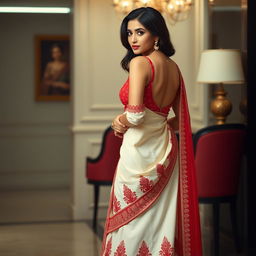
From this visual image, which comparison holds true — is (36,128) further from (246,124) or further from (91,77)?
(246,124)

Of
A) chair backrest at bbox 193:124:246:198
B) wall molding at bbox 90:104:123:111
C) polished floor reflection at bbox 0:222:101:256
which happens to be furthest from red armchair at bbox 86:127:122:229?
chair backrest at bbox 193:124:246:198

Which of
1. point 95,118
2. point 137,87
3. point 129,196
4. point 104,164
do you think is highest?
point 137,87


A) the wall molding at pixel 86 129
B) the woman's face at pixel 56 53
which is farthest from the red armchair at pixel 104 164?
the woman's face at pixel 56 53

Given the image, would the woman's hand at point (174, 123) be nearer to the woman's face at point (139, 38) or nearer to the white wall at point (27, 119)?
the woman's face at point (139, 38)

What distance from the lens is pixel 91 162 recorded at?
710cm

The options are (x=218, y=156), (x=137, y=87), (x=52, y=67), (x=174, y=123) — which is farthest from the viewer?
(x=52, y=67)

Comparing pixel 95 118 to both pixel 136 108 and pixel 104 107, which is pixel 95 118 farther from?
pixel 136 108

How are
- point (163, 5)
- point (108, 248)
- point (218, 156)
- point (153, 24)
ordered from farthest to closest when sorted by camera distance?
point (163, 5), point (218, 156), point (108, 248), point (153, 24)

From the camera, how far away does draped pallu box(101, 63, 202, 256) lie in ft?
13.4

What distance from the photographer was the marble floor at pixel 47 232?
5.89 metres

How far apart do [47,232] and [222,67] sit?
241 cm

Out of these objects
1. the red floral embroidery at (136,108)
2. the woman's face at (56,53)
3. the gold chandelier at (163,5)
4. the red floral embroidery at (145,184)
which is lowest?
the red floral embroidery at (145,184)

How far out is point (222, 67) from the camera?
5719 millimetres

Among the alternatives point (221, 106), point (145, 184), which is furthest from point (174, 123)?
point (221, 106)
